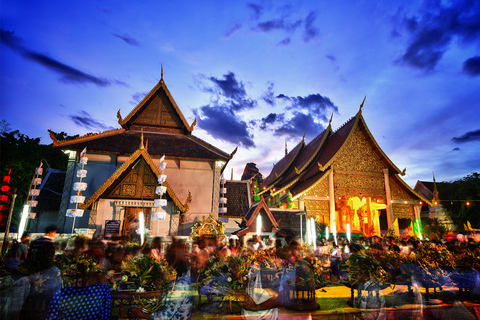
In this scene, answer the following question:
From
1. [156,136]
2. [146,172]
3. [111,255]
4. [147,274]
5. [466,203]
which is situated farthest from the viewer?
[466,203]

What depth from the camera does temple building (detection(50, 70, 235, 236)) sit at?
476 inches

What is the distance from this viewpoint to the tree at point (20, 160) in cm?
1918

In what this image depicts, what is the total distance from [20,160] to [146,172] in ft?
46.8

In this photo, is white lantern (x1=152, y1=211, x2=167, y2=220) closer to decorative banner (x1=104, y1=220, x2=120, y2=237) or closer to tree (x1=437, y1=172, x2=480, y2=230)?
decorative banner (x1=104, y1=220, x2=120, y2=237)

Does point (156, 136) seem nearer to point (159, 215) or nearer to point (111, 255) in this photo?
point (159, 215)

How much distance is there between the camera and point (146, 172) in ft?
40.8

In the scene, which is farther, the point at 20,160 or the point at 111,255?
the point at 20,160

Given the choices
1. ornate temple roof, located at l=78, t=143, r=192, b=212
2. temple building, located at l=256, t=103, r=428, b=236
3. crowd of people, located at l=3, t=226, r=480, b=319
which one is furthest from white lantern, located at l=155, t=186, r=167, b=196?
temple building, located at l=256, t=103, r=428, b=236

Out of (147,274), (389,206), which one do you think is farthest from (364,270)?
(389,206)

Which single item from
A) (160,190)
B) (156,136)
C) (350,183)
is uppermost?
(156,136)

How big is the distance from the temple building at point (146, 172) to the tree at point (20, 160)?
452 centimetres

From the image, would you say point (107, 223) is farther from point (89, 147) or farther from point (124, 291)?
point (124, 291)

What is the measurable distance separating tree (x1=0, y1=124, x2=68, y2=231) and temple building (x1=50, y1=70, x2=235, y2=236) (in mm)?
4522

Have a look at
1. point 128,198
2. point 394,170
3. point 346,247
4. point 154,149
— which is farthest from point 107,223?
point 394,170
